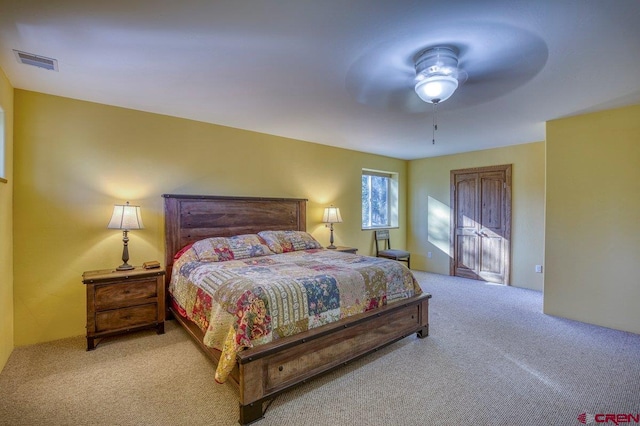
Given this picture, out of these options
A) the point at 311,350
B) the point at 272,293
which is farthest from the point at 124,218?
the point at 311,350

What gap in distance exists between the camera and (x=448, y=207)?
229 inches

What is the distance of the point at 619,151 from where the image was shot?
10.5 feet

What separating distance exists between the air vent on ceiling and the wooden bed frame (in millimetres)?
→ 1498

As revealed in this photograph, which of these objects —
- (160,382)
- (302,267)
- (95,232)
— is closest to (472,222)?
(302,267)

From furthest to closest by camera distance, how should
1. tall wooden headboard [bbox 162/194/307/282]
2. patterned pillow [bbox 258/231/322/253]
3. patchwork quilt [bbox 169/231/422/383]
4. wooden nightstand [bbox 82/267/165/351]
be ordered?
patterned pillow [bbox 258/231/322/253], tall wooden headboard [bbox 162/194/307/282], wooden nightstand [bbox 82/267/165/351], patchwork quilt [bbox 169/231/422/383]

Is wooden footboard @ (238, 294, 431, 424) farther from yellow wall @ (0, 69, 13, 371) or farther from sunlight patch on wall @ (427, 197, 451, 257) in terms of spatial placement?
sunlight patch on wall @ (427, 197, 451, 257)

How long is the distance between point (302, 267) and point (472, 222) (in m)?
4.03

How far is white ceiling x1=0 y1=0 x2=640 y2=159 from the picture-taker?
165 centimetres

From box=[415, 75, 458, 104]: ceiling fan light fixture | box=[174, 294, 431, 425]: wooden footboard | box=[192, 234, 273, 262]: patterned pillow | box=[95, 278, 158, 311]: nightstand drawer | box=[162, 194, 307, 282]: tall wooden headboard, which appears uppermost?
box=[415, 75, 458, 104]: ceiling fan light fixture

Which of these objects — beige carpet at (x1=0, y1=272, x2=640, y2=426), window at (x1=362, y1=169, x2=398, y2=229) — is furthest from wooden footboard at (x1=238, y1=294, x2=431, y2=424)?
window at (x1=362, y1=169, x2=398, y2=229)

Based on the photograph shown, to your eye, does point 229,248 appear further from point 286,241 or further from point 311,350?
point 311,350

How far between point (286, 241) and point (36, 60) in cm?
280

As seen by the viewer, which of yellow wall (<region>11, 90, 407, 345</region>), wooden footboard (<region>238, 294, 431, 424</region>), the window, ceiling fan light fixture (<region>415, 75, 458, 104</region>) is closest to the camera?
wooden footboard (<region>238, 294, 431, 424</region>)

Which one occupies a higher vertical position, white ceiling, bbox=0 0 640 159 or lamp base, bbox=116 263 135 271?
white ceiling, bbox=0 0 640 159
